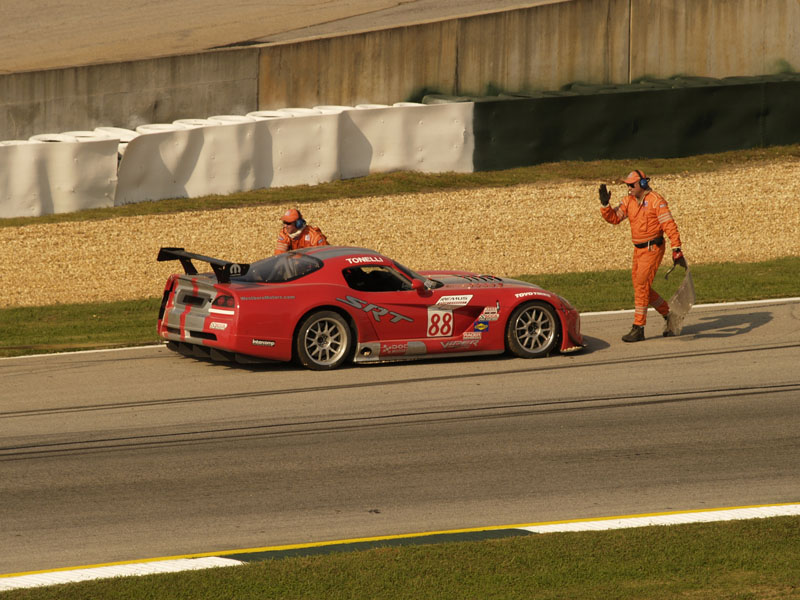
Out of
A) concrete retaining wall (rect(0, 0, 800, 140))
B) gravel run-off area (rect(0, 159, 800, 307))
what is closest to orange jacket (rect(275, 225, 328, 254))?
gravel run-off area (rect(0, 159, 800, 307))

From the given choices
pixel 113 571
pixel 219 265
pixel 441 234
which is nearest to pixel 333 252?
pixel 219 265

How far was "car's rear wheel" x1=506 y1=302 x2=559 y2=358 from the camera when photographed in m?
12.8

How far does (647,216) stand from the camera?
1361 cm

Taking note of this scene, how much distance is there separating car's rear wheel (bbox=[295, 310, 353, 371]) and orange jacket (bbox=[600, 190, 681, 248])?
3403mm

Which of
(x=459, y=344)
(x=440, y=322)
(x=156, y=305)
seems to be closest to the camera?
(x=440, y=322)

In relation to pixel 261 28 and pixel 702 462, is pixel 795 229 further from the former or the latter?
pixel 261 28

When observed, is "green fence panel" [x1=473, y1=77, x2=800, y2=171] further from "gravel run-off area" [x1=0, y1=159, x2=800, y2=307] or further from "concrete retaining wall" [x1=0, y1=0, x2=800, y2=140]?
"concrete retaining wall" [x1=0, y1=0, x2=800, y2=140]

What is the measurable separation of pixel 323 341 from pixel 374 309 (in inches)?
24.0

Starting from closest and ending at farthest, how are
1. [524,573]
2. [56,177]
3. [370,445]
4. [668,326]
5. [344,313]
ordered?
[524,573], [370,445], [344,313], [668,326], [56,177]

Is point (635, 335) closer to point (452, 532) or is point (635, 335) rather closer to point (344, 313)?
point (344, 313)

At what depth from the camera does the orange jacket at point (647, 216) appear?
13.5 metres

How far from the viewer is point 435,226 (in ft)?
71.6

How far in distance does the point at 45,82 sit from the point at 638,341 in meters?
18.4

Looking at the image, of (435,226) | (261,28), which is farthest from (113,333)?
(261,28)
